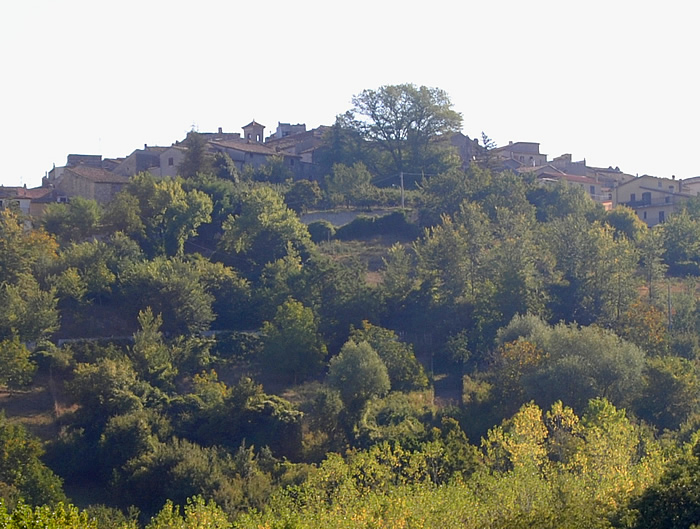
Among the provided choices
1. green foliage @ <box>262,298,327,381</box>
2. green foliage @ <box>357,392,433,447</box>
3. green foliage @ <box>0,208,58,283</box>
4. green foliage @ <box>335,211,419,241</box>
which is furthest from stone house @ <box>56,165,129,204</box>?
green foliage @ <box>357,392,433,447</box>

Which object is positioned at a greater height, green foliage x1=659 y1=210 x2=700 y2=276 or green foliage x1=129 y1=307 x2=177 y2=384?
A: green foliage x1=659 y1=210 x2=700 y2=276

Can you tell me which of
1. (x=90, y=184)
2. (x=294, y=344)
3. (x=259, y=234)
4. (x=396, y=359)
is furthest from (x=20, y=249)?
(x=396, y=359)

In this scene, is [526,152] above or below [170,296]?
above

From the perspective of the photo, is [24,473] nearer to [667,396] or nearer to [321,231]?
[667,396]

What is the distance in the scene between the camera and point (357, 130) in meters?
58.7

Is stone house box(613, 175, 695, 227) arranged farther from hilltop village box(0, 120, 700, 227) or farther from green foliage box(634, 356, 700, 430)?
green foliage box(634, 356, 700, 430)

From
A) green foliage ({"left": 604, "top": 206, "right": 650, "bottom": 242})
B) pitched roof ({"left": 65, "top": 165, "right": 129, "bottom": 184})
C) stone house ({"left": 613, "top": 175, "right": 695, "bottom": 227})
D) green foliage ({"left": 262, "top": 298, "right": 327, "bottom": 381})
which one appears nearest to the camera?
green foliage ({"left": 262, "top": 298, "right": 327, "bottom": 381})

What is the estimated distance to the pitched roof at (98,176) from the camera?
4986cm

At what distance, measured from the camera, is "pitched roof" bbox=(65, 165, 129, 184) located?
4986cm

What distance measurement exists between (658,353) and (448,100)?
28540 mm

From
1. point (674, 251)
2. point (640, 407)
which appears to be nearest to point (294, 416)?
point (640, 407)

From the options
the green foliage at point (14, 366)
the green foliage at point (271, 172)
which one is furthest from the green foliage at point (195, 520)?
the green foliage at point (271, 172)

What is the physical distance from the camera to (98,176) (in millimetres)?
50562

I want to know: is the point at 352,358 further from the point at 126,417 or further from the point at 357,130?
the point at 357,130
